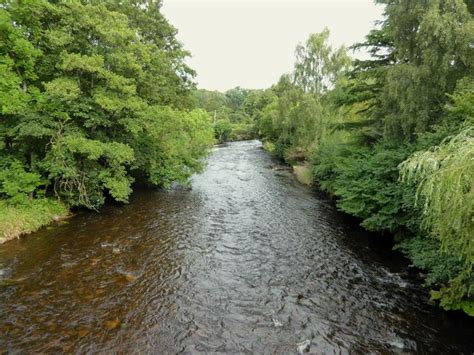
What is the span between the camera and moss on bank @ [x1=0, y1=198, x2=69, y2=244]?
11.0m

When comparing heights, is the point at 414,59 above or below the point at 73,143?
above

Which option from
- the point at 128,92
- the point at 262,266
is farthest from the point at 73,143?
the point at 262,266

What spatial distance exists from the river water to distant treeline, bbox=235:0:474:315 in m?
1.26

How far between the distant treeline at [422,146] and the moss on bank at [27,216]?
13253mm

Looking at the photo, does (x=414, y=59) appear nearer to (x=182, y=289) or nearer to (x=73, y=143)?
(x=182, y=289)

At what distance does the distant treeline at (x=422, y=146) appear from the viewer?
16.4 ft

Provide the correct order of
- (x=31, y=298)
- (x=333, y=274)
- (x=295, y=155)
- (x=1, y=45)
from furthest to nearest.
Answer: (x=295, y=155) < (x=1, y=45) < (x=333, y=274) < (x=31, y=298)

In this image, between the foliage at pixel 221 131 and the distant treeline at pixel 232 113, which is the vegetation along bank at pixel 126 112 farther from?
the foliage at pixel 221 131

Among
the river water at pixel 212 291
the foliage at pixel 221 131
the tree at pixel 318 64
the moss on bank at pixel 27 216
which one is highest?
the tree at pixel 318 64

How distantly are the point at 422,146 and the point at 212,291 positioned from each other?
28.8ft

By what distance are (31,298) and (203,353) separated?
511cm

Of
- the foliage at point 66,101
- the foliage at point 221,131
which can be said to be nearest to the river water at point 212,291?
the foliage at point 66,101

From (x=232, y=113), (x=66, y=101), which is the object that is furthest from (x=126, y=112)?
(x=232, y=113)

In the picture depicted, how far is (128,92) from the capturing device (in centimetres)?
1370
